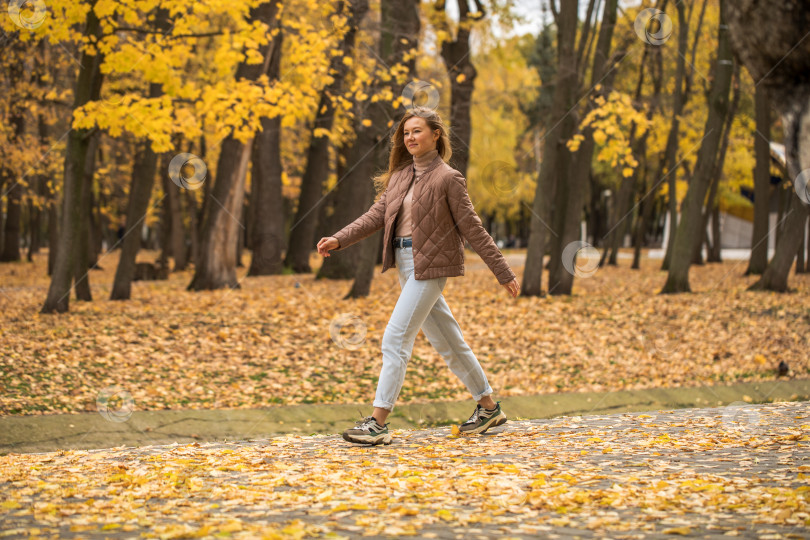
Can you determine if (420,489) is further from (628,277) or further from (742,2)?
(628,277)

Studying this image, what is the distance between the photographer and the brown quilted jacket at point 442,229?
206 inches

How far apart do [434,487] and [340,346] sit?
697 centimetres

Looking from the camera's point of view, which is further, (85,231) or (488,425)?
(85,231)

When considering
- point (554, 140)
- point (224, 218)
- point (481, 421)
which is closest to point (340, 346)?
point (481, 421)

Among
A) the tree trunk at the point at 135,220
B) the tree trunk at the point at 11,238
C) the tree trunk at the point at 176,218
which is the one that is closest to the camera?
the tree trunk at the point at 135,220

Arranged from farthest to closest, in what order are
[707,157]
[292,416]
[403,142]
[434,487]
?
[707,157] → [292,416] → [403,142] → [434,487]

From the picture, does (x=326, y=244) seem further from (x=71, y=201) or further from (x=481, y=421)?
(x=71, y=201)

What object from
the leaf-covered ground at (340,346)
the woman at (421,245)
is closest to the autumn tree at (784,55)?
the woman at (421,245)

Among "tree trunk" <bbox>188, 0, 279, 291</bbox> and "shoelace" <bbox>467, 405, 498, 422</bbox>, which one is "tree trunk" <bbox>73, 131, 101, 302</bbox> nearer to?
"tree trunk" <bbox>188, 0, 279, 291</bbox>

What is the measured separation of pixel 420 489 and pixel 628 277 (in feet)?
64.0

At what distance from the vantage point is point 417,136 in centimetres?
543

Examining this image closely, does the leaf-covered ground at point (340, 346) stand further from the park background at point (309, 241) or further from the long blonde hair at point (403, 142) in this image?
the long blonde hair at point (403, 142)

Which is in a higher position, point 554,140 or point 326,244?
point 554,140

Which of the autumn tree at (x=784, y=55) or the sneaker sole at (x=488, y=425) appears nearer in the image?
the autumn tree at (x=784, y=55)
